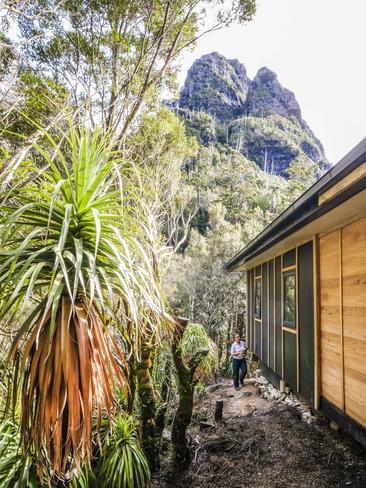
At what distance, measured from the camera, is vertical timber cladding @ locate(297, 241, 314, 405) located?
15.5 feet

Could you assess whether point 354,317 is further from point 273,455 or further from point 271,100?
point 271,100

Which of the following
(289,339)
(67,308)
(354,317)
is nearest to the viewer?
(67,308)

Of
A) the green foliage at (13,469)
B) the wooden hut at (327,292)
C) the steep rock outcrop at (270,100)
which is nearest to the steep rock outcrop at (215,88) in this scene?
the steep rock outcrop at (270,100)

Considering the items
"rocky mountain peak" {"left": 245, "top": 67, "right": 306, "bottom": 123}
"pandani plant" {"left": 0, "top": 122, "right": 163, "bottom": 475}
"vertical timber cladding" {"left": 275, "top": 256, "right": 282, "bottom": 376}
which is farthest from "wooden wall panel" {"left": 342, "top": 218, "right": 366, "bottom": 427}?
"rocky mountain peak" {"left": 245, "top": 67, "right": 306, "bottom": 123}

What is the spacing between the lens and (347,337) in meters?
3.61

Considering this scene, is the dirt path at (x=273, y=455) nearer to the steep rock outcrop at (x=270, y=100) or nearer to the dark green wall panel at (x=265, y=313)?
the dark green wall panel at (x=265, y=313)

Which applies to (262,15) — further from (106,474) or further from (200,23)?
(106,474)

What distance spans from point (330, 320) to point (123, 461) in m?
2.89

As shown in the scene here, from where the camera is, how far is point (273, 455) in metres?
4.29

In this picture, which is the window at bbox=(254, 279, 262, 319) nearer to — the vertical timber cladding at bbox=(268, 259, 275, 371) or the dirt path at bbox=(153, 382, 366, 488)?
the vertical timber cladding at bbox=(268, 259, 275, 371)

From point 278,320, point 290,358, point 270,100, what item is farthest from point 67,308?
point 270,100

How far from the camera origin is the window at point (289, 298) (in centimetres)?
577

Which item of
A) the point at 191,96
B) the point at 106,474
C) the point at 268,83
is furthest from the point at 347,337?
the point at 268,83

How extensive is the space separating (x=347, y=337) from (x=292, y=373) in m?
2.34
